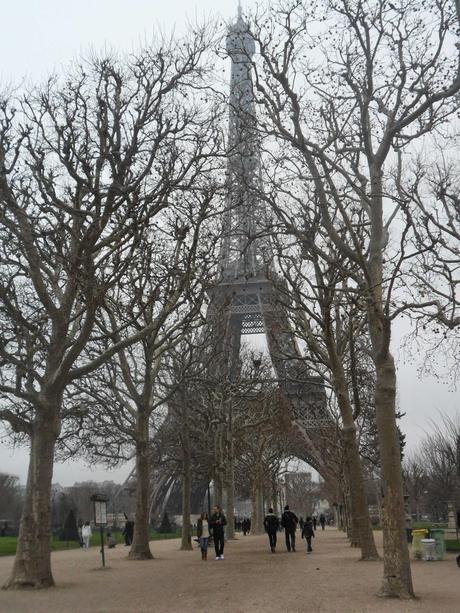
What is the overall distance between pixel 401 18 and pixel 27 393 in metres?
9.46

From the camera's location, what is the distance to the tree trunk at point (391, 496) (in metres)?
10.6

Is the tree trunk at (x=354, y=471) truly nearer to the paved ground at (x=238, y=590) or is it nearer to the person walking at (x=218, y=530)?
the paved ground at (x=238, y=590)

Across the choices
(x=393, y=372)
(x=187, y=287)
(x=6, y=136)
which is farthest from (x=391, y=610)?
(x=6, y=136)

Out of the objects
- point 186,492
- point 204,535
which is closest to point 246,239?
point 204,535

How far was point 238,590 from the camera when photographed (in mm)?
12438

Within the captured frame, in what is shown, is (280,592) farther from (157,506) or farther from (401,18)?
(157,506)

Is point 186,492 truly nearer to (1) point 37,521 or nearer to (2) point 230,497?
(2) point 230,497

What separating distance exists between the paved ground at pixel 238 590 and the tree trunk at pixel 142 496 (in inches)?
131

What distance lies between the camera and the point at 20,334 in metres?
14.9

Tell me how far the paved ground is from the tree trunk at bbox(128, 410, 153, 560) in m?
3.32

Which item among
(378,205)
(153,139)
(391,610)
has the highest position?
(153,139)

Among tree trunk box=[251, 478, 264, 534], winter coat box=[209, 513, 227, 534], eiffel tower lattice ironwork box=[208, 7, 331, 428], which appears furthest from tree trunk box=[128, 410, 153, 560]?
tree trunk box=[251, 478, 264, 534]

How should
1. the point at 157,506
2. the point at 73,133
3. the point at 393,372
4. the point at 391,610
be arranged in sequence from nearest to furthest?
the point at 391,610 < the point at 393,372 < the point at 73,133 < the point at 157,506

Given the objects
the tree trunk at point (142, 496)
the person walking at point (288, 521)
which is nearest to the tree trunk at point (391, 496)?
the tree trunk at point (142, 496)
